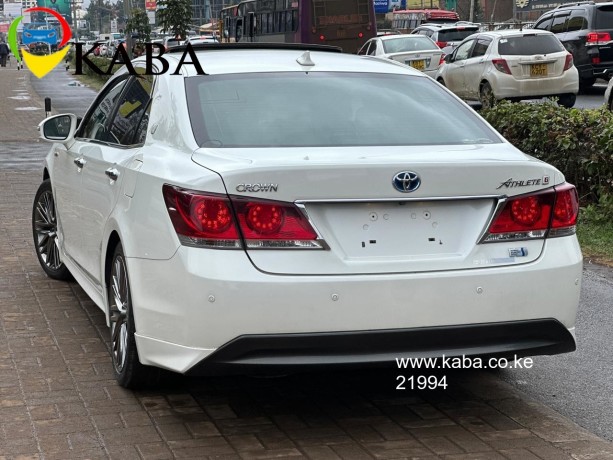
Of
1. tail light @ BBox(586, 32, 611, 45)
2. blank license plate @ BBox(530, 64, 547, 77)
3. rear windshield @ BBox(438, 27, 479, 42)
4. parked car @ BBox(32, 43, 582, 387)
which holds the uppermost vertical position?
parked car @ BBox(32, 43, 582, 387)

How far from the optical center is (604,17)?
27.4 meters

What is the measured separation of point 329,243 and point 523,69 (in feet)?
63.3

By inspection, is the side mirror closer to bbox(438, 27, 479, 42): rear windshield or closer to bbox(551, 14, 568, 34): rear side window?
bbox(551, 14, 568, 34): rear side window

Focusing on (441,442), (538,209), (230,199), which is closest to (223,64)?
(230,199)

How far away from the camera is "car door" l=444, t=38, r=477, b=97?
2478 cm

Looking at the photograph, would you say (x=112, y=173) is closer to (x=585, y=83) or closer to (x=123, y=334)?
(x=123, y=334)

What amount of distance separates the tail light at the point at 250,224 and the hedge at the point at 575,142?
6.01m

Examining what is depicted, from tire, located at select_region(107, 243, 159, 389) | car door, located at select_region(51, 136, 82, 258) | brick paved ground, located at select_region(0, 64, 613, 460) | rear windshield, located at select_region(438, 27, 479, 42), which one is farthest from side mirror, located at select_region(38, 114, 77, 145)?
rear windshield, located at select_region(438, 27, 479, 42)

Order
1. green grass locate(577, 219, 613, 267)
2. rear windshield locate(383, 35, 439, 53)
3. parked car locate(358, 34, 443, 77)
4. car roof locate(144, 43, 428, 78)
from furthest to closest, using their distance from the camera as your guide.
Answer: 1. rear windshield locate(383, 35, 439, 53)
2. parked car locate(358, 34, 443, 77)
3. green grass locate(577, 219, 613, 267)
4. car roof locate(144, 43, 428, 78)

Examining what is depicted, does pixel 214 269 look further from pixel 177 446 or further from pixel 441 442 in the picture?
pixel 441 442

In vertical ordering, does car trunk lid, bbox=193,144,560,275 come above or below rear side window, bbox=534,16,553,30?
above

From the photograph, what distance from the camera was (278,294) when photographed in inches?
178

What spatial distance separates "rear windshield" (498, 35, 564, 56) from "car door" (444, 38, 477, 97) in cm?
133

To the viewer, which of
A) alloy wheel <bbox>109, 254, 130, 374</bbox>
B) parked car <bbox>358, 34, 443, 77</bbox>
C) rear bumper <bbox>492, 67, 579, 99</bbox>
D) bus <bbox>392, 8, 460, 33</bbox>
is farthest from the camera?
bus <bbox>392, 8, 460, 33</bbox>
